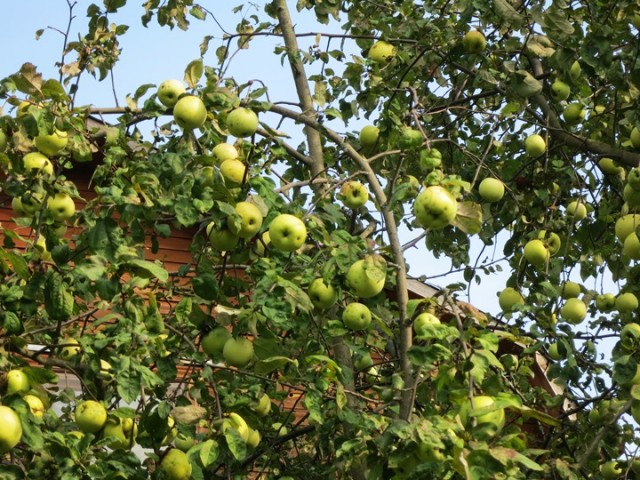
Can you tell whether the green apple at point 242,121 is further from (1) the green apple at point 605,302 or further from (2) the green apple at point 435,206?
(1) the green apple at point 605,302

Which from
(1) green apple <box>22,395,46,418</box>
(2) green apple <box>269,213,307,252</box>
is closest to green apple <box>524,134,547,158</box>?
(2) green apple <box>269,213,307,252</box>

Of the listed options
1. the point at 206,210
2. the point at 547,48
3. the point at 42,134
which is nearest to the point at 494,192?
the point at 547,48

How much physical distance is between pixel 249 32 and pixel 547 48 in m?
1.63

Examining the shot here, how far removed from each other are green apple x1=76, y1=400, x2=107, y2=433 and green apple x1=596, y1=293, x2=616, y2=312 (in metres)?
2.93

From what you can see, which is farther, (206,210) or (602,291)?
(602,291)

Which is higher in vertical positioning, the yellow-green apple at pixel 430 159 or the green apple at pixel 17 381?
the yellow-green apple at pixel 430 159

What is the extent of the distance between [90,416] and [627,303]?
2.85m

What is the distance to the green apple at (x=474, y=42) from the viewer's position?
16.6 ft

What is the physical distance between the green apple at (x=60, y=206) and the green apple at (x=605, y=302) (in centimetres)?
300

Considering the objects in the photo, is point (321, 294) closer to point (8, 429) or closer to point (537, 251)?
point (8, 429)

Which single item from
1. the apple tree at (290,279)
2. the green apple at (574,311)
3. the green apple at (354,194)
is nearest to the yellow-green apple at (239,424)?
the apple tree at (290,279)

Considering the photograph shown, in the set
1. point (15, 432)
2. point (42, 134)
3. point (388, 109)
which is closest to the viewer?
point (15, 432)

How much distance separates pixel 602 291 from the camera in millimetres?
5410

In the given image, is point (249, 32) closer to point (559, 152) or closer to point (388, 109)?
point (388, 109)
